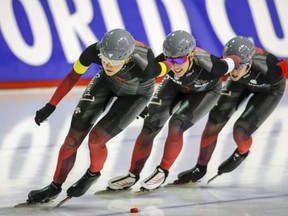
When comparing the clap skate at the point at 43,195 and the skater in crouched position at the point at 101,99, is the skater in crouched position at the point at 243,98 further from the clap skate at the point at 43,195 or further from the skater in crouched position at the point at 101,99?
the clap skate at the point at 43,195

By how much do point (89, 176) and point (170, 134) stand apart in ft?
3.05

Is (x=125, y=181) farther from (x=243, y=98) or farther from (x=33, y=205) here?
(x=243, y=98)

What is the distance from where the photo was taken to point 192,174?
7.99m

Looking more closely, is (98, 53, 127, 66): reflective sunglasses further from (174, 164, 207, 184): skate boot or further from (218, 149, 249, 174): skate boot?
(218, 149, 249, 174): skate boot

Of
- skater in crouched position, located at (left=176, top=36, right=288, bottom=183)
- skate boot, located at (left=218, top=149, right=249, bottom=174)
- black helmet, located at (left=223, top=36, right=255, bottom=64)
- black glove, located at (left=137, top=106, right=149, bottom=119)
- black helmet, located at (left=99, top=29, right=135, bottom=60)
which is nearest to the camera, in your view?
black helmet, located at (left=99, top=29, right=135, bottom=60)

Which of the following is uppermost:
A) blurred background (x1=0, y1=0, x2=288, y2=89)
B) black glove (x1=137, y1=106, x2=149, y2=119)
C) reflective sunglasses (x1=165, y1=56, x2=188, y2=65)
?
reflective sunglasses (x1=165, y1=56, x2=188, y2=65)

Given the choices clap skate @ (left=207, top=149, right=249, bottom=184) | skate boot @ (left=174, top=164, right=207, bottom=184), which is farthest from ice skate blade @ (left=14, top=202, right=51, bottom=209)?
clap skate @ (left=207, top=149, right=249, bottom=184)

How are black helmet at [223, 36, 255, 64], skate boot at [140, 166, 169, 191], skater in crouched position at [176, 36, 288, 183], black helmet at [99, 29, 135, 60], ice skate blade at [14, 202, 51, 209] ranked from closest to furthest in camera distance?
black helmet at [99, 29, 135, 60]
ice skate blade at [14, 202, 51, 209]
skate boot at [140, 166, 169, 191]
black helmet at [223, 36, 255, 64]
skater in crouched position at [176, 36, 288, 183]

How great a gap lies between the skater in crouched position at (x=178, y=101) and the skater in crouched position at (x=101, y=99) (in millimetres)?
287

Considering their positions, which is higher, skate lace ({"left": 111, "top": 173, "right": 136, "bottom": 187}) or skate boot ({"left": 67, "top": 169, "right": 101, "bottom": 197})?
skate boot ({"left": 67, "top": 169, "right": 101, "bottom": 197})

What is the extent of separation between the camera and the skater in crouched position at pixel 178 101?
749cm

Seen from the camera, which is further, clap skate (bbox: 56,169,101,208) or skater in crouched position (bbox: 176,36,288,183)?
skater in crouched position (bbox: 176,36,288,183)

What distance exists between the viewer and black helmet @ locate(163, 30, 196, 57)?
23.8 ft

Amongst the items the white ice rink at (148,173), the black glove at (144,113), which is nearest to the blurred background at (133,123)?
the white ice rink at (148,173)
